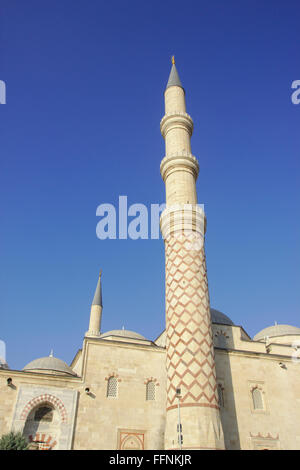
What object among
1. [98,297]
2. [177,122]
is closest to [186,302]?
[177,122]

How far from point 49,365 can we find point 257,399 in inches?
390

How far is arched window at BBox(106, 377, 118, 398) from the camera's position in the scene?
1346cm

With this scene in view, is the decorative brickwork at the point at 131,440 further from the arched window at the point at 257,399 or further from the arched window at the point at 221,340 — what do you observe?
the arched window at the point at 221,340

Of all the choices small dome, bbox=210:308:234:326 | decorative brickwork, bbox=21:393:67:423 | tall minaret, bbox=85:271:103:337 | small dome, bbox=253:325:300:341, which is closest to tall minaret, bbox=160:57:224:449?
decorative brickwork, bbox=21:393:67:423

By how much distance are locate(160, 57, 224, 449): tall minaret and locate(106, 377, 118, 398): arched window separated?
206cm

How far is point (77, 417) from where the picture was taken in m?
12.6

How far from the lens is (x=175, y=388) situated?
12602mm

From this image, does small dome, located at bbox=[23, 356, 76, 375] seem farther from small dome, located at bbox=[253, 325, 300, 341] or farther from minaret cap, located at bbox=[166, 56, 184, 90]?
minaret cap, located at bbox=[166, 56, 184, 90]

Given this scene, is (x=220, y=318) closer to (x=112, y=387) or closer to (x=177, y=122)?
(x=112, y=387)

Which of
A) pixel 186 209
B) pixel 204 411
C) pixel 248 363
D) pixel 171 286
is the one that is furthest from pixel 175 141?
pixel 204 411

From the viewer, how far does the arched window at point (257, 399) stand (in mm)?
14531

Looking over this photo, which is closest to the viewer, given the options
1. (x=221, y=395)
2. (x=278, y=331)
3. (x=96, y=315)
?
(x=221, y=395)

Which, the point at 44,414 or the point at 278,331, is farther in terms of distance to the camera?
the point at 278,331

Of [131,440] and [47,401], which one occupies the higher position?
[47,401]
